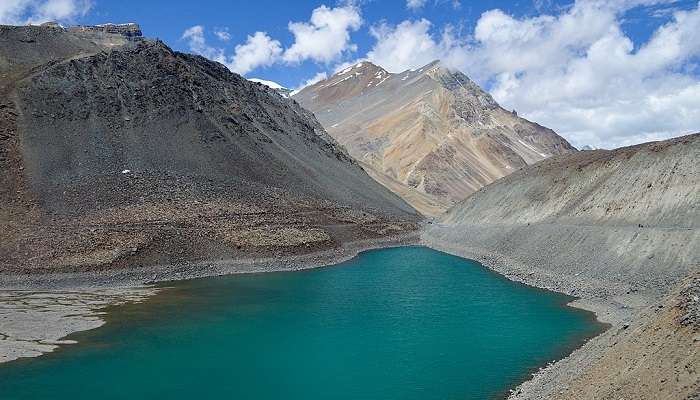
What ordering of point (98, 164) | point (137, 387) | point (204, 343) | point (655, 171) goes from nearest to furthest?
point (137, 387), point (204, 343), point (655, 171), point (98, 164)

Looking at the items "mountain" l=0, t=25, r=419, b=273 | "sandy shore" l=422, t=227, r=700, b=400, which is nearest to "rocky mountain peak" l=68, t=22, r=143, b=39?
"mountain" l=0, t=25, r=419, b=273

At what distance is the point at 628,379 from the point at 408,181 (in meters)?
140

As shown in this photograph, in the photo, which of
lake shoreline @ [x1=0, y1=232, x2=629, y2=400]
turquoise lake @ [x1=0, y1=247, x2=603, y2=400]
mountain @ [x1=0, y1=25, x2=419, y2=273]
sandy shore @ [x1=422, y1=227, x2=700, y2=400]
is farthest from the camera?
mountain @ [x1=0, y1=25, x2=419, y2=273]

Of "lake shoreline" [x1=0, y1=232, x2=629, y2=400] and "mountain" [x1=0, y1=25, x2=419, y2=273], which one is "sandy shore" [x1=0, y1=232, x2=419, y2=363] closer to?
"lake shoreline" [x1=0, y1=232, x2=629, y2=400]

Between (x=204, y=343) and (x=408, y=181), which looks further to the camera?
(x=408, y=181)

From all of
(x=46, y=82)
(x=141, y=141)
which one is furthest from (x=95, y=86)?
(x=141, y=141)

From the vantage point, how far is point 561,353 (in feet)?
98.7

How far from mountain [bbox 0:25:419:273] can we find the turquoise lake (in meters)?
11.1

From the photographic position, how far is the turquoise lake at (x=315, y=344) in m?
26.5

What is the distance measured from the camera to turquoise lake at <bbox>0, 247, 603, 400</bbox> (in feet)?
86.8

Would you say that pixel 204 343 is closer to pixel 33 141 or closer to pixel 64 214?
pixel 64 214

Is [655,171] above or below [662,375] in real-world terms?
above

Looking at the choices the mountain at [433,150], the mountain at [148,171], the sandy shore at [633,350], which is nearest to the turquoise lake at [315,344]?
the sandy shore at [633,350]

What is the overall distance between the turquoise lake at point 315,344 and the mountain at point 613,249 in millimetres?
3428
